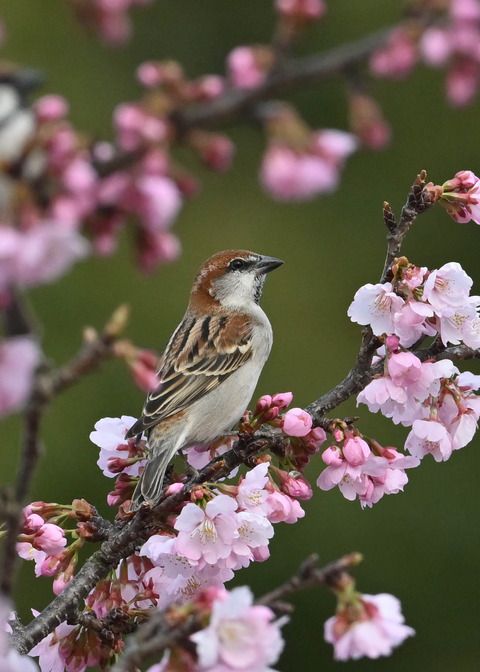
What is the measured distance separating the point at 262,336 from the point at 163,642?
229cm

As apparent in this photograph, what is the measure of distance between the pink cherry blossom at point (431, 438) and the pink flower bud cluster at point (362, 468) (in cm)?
4

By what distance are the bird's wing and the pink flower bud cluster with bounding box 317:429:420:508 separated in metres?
0.96

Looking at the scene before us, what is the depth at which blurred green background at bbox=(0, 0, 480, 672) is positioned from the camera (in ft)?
29.7

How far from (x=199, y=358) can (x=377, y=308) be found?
1405mm

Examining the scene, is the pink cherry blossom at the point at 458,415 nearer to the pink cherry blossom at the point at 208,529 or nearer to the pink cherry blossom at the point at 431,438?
the pink cherry blossom at the point at 431,438

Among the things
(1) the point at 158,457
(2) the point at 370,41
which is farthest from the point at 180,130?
(1) the point at 158,457

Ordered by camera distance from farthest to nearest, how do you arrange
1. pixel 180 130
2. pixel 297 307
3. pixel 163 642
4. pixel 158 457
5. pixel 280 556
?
pixel 297 307
pixel 280 556
pixel 158 457
pixel 163 642
pixel 180 130

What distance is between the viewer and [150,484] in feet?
8.21

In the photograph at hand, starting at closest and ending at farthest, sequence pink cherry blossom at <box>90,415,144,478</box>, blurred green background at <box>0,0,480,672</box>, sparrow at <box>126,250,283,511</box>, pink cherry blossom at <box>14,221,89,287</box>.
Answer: pink cherry blossom at <box>14,221,89,287</box> → pink cherry blossom at <box>90,415,144,478</box> → sparrow at <box>126,250,283,511</box> → blurred green background at <box>0,0,480,672</box>

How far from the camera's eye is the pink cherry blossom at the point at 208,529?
2.19 meters

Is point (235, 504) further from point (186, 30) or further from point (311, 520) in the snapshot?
point (186, 30)

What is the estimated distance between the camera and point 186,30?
12.7 metres

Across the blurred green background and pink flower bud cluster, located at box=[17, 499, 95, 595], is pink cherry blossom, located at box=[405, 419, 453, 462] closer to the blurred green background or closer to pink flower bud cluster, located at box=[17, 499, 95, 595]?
pink flower bud cluster, located at box=[17, 499, 95, 595]

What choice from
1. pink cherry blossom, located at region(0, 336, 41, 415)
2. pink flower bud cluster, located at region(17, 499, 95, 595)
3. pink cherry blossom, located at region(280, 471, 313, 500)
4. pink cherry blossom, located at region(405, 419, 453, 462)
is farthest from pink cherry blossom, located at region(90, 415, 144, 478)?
pink cherry blossom, located at region(0, 336, 41, 415)
